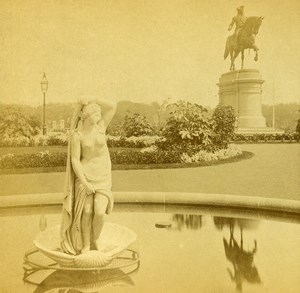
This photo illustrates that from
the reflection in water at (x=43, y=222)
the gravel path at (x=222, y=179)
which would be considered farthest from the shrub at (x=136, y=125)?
the reflection in water at (x=43, y=222)

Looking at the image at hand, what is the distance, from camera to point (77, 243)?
24.4ft

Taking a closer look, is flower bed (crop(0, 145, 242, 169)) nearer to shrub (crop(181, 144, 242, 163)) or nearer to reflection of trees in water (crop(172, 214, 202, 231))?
shrub (crop(181, 144, 242, 163))

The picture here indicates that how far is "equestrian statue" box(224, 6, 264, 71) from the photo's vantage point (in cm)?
1170

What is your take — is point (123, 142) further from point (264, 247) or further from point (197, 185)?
point (264, 247)

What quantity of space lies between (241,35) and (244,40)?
138mm

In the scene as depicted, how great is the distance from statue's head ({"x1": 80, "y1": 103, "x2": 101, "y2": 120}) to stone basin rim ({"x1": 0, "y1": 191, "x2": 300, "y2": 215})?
421 centimetres

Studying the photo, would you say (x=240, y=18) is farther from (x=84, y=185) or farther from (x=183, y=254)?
(x=84, y=185)

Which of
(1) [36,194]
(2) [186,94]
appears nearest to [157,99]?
(2) [186,94]

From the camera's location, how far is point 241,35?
11844 millimetres

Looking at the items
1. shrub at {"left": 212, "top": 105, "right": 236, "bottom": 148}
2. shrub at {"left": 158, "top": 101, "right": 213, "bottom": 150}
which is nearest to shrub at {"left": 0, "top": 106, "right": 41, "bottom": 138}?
shrub at {"left": 158, "top": 101, "right": 213, "bottom": 150}

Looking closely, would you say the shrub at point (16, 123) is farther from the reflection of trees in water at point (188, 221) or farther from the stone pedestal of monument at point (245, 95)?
the stone pedestal of monument at point (245, 95)

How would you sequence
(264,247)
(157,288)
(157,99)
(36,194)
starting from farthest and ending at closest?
1. (157,99)
2. (36,194)
3. (264,247)
4. (157,288)

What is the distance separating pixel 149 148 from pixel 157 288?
17.9 feet

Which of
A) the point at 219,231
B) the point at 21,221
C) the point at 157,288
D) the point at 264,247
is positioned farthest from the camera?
the point at 21,221
